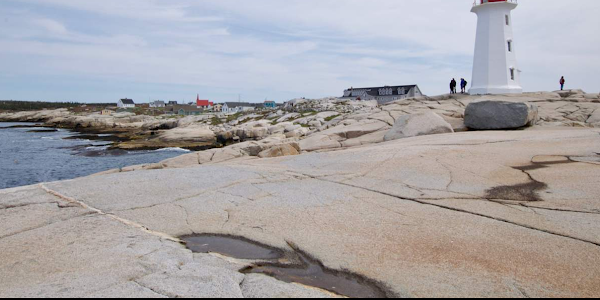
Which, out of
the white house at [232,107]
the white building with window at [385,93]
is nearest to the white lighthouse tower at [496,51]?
the white building with window at [385,93]

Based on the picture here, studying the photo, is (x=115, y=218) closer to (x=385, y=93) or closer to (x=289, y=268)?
(x=289, y=268)

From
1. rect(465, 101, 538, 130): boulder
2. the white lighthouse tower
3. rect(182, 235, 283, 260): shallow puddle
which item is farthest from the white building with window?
rect(182, 235, 283, 260): shallow puddle

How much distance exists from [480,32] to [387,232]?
3154 cm

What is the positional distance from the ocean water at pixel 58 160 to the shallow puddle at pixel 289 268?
2517 centimetres

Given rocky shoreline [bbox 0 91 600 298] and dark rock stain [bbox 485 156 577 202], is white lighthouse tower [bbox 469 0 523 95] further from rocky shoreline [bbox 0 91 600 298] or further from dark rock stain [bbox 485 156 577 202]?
dark rock stain [bbox 485 156 577 202]

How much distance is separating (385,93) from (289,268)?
266ft

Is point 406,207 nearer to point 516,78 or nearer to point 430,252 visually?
point 430,252

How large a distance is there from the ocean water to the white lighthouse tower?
28.9 m

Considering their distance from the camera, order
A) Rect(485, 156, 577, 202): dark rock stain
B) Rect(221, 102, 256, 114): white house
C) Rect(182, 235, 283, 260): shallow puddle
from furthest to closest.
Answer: Rect(221, 102, 256, 114): white house → Rect(485, 156, 577, 202): dark rock stain → Rect(182, 235, 283, 260): shallow puddle

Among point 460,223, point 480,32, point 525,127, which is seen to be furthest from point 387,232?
point 480,32

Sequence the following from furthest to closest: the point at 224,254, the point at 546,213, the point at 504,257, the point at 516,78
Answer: the point at 516,78, the point at 546,213, the point at 224,254, the point at 504,257

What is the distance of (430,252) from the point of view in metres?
5.62

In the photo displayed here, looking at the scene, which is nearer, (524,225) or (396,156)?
(524,225)

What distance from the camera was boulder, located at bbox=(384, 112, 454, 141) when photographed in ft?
58.4
